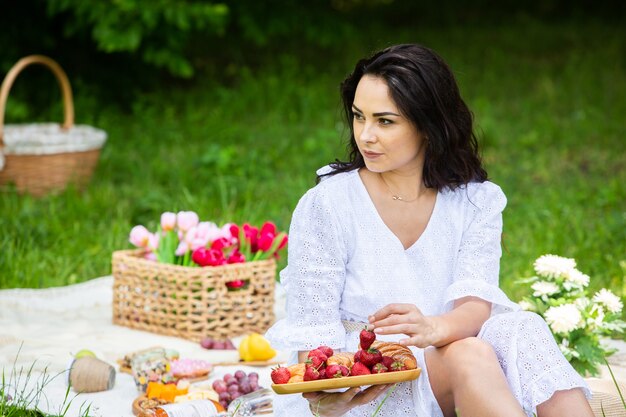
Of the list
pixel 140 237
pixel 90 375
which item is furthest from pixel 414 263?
pixel 140 237

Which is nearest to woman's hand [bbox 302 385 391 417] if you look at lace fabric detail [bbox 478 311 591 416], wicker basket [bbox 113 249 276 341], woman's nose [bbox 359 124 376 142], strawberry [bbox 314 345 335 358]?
strawberry [bbox 314 345 335 358]

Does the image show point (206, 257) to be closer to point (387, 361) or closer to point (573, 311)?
point (573, 311)

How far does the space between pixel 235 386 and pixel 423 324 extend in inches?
37.1

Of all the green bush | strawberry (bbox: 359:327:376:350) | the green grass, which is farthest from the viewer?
the green bush

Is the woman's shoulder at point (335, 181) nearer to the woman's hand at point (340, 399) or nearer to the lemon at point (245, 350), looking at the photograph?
the woman's hand at point (340, 399)

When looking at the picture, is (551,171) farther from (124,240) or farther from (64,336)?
(64,336)

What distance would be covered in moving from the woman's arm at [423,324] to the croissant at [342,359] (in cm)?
11

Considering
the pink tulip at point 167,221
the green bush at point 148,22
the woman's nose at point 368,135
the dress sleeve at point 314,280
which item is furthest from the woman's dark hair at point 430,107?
the green bush at point 148,22

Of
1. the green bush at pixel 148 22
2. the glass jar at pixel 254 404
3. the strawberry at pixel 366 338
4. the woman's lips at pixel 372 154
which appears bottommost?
the glass jar at pixel 254 404

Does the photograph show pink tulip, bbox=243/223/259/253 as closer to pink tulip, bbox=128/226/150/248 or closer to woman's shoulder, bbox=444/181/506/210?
→ pink tulip, bbox=128/226/150/248

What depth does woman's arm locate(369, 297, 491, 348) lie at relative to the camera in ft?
8.96

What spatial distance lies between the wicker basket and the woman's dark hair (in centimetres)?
115

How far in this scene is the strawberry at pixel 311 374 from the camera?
2684mm

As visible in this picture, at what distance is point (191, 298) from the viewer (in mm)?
4184
